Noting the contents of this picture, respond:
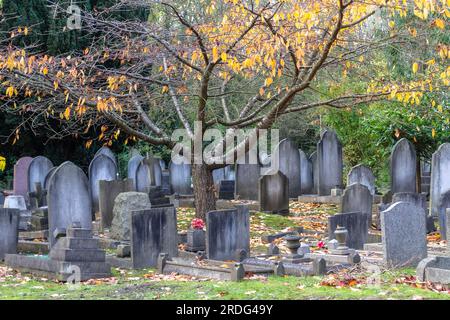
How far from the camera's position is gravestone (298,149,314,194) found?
2152 cm

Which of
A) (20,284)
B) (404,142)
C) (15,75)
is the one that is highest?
(15,75)

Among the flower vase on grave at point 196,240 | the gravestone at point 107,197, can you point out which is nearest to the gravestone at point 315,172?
the gravestone at point 107,197

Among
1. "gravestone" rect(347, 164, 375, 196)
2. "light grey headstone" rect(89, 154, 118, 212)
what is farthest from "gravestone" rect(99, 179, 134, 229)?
"gravestone" rect(347, 164, 375, 196)

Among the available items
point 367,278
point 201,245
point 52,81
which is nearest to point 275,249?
point 201,245

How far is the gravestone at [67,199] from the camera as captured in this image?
1183 cm

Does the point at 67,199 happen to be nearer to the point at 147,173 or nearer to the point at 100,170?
the point at 100,170

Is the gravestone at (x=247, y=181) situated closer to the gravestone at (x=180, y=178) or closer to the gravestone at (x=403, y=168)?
the gravestone at (x=180, y=178)

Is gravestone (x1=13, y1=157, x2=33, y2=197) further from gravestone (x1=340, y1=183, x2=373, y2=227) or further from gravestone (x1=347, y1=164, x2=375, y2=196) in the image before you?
gravestone (x1=340, y1=183, x2=373, y2=227)

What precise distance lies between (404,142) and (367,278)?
9810 mm

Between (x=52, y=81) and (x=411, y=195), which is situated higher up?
(x=52, y=81)

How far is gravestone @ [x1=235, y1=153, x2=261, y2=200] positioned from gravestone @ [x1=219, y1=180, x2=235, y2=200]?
0.70m

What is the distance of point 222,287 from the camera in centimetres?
844
